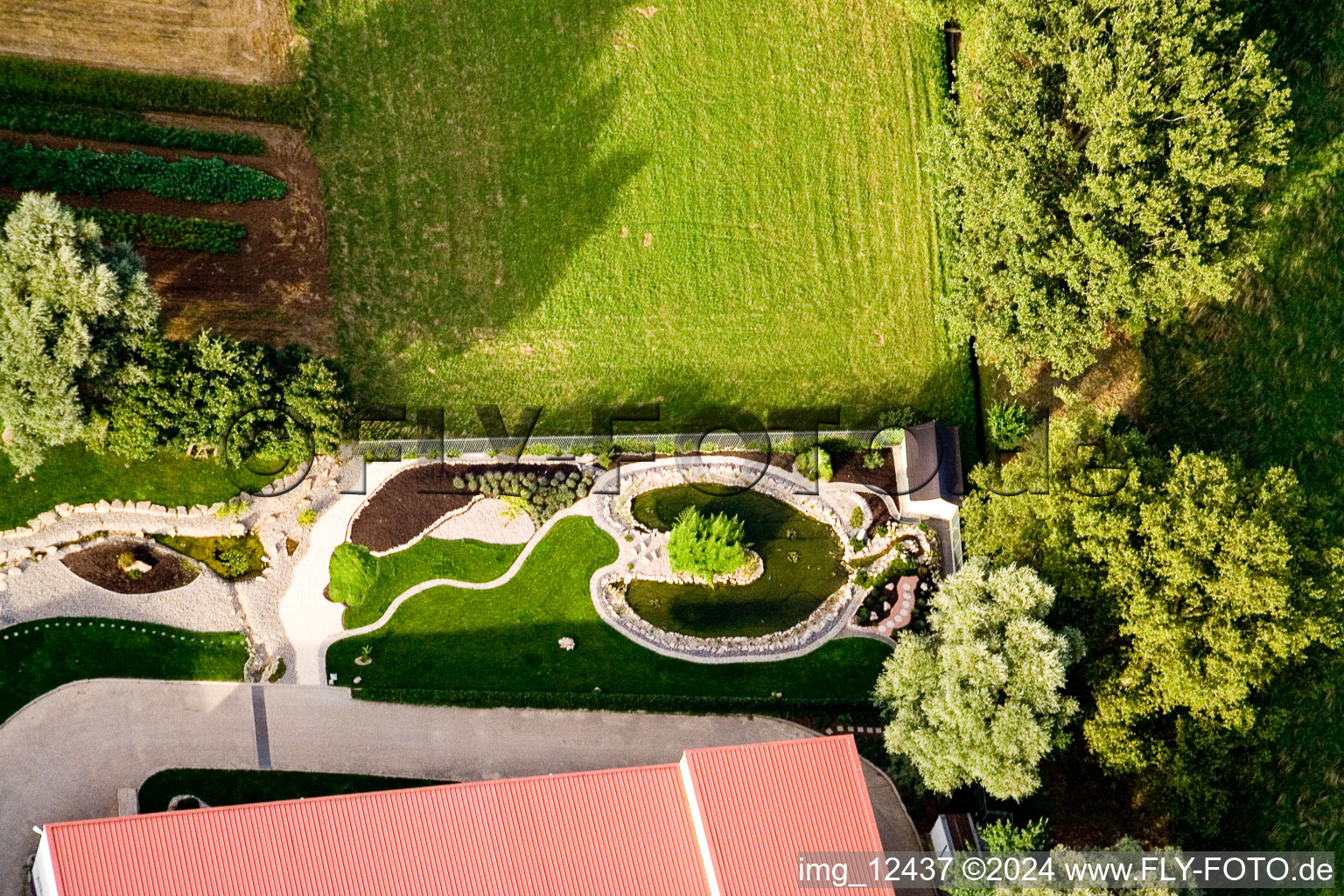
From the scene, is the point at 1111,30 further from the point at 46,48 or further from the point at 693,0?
the point at 46,48

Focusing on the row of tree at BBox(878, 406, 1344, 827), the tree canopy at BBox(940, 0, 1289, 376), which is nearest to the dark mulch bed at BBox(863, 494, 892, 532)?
the row of tree at BBox(878, 406, 1344, 827)

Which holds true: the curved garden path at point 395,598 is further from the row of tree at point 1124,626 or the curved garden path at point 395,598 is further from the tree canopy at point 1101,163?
the tree canopy at point 1101,163

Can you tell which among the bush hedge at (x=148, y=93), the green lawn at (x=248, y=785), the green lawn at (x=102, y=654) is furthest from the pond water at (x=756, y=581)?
the bush hedge at (x=148, y=93)

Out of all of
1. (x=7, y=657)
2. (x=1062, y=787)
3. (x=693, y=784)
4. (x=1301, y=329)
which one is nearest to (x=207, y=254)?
(x=7, y=657)

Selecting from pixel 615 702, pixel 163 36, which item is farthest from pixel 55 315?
pixel 615 702

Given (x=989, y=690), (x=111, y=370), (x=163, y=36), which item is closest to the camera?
(x=111, y=370)

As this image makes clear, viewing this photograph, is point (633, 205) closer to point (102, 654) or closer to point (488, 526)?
point (488, 526)
